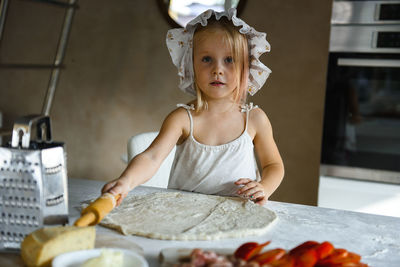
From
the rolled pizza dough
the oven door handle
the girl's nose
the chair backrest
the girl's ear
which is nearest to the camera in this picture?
the rolled pizza dough

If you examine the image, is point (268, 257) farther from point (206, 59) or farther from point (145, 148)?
point (145, 148)

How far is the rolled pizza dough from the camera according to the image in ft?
2.70

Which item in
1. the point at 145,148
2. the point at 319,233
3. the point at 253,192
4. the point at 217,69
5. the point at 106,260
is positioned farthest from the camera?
the point at 145,148

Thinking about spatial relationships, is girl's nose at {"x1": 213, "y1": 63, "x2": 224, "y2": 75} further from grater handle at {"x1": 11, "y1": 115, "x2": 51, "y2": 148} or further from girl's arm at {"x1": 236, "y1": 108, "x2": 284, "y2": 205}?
grater handle at {"x1": 11, "y1": 115, "x2": 51, "y2": 148}

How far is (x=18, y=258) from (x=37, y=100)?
2.49 meters

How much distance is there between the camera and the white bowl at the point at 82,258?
23.5 inches

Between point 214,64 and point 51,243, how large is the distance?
800 millimetres

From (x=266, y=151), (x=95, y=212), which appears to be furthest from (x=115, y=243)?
(x=266, y=151)

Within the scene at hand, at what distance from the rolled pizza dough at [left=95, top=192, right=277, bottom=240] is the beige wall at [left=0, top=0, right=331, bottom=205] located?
152cm

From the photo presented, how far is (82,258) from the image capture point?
2.03ft

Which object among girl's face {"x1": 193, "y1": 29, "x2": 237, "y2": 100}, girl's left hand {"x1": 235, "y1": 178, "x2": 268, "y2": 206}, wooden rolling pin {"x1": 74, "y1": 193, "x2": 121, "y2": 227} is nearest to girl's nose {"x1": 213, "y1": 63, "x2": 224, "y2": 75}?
girl's face {"x1": 193, "y1": 29, "x2": 237, "y2": 100}

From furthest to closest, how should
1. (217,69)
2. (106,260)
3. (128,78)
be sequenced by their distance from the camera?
(128,78) → (217,69) → (106,260)

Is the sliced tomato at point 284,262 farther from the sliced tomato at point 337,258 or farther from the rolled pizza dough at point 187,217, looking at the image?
the rolled pizza dough at point 187,217

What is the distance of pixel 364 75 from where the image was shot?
2.09 m
